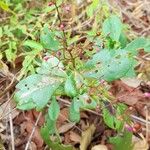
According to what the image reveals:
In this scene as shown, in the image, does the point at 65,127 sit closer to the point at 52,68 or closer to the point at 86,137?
the point at 86,137

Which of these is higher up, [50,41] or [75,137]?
[50,41]

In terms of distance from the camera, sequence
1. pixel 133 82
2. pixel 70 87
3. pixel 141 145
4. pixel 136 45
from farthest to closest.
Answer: pixel 133 82
pixel 141 145
pixel 136 45
pixel 70 87

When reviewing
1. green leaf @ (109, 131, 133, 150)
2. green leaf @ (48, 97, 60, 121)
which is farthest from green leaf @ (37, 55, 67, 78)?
green leaf @ (109, 131, 133, 150)

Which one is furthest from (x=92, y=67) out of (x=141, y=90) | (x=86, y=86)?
(x=141, y=90)

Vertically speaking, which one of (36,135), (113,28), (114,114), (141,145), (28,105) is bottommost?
(141,145)

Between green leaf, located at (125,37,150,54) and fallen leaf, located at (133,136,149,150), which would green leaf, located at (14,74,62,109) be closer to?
green leaf, located at (125,37,150,54)

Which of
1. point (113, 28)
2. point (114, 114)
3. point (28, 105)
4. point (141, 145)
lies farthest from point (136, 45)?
point (141, 145)
